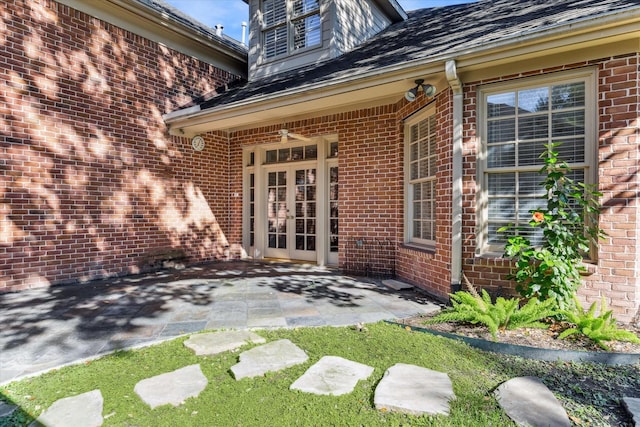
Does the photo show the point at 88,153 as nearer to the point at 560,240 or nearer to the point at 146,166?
the point at 146,166

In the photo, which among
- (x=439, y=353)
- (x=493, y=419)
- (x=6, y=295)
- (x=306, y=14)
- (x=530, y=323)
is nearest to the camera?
(x=493, y=419)

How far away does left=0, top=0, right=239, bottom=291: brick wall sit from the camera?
15.4 feet

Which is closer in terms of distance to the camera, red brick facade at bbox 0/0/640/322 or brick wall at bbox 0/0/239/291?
red brick facade at bbox 0/0/640/322

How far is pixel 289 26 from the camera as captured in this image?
7.25 metres

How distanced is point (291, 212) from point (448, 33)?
4.07 m

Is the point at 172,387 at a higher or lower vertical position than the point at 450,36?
lower

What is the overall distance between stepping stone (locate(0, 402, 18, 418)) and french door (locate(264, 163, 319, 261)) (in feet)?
16.3

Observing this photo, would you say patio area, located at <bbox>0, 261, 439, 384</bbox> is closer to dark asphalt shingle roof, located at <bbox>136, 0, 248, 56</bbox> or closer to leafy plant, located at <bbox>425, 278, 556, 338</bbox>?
leafy plant, located at <bbox>425, 278, 556, 338</bbox>

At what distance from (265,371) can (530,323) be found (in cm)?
233

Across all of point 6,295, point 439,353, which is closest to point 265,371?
point 439,353

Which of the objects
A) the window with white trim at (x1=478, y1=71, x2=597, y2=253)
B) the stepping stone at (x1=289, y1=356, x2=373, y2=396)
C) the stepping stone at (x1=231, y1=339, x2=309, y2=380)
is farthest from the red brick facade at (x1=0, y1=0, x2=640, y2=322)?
the stepping stone at (x1=231, y1=339, x2=309, y2=380)

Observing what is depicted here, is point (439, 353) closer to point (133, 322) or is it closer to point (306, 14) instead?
point (133, 322)

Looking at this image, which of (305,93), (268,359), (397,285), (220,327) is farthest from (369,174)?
(268,359)

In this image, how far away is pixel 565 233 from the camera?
10.6 ft
